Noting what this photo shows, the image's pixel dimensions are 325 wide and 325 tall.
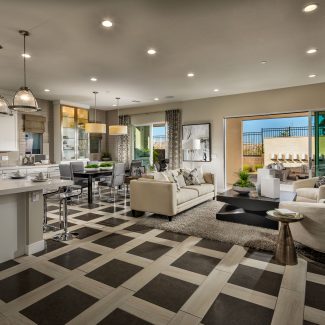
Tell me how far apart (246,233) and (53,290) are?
8.67ft

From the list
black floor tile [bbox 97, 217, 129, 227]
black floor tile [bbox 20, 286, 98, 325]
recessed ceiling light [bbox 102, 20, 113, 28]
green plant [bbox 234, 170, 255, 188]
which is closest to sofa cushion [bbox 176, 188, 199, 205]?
green plant [bbox 234, 170, 255, 188]

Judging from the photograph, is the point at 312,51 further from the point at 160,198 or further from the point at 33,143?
the point at 33,143

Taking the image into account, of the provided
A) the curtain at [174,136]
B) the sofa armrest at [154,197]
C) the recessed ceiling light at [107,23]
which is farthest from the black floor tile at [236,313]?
the curtain at [174,136]

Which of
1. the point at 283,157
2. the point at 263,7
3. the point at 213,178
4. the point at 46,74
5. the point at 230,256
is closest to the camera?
the point at 263,7

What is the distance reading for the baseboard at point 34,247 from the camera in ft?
10.1

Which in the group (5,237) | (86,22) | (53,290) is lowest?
(53,290)

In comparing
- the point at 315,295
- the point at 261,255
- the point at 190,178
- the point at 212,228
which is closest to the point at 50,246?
the point at 212,228

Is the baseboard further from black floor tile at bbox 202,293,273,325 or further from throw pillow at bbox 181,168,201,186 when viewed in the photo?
throw pillow at bbox 181,168,201,186

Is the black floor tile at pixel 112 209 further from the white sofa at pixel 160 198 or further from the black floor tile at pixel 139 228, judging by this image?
the black floor tile at pixel 139 228

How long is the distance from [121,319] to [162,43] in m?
3.43

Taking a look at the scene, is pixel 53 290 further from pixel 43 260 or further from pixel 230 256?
pixel 230 256

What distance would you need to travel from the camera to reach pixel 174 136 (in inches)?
324

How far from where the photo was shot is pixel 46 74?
5148 millimetres

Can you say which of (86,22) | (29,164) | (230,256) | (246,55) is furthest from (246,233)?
(29,164)
